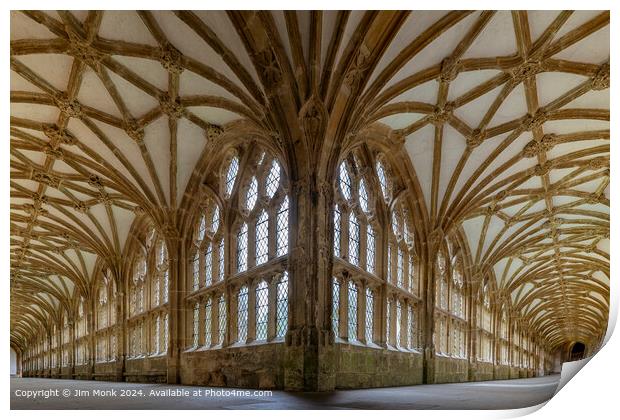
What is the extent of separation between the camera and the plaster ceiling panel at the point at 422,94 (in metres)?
9.97

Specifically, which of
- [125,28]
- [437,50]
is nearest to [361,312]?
[437,50]

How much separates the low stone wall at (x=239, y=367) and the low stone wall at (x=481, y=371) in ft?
19.5

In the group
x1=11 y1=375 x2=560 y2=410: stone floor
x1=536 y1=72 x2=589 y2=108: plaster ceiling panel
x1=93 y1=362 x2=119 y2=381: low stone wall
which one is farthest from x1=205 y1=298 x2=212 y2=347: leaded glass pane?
x1=536 y1=72 x2=589 y2=108: plaster ceiling panel

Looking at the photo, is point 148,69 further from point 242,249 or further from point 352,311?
point 352,311

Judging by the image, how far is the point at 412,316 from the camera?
37.0ft

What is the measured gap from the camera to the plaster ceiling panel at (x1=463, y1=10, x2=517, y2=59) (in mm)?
6594

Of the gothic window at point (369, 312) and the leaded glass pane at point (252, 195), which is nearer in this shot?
the leaded glass pane at point (252, 195)

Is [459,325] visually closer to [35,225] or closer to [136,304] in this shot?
[136,304]

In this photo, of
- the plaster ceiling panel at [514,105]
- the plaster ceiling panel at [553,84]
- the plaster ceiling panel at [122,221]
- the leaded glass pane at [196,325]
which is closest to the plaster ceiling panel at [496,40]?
the plaster ceiling panel at [553,84]

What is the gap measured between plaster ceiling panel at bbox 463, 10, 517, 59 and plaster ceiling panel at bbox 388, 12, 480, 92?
0.91 feet

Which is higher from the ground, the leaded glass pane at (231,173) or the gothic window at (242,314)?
the leaded glass pane at (231,173)

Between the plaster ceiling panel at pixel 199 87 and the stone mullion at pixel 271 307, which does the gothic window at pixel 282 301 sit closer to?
the stone mullion at pixel 271 307

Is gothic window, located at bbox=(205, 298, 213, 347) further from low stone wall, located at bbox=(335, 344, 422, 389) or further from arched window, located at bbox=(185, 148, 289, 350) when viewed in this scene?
low stone wall, located at bbox=(335, 344, 422, 389)
